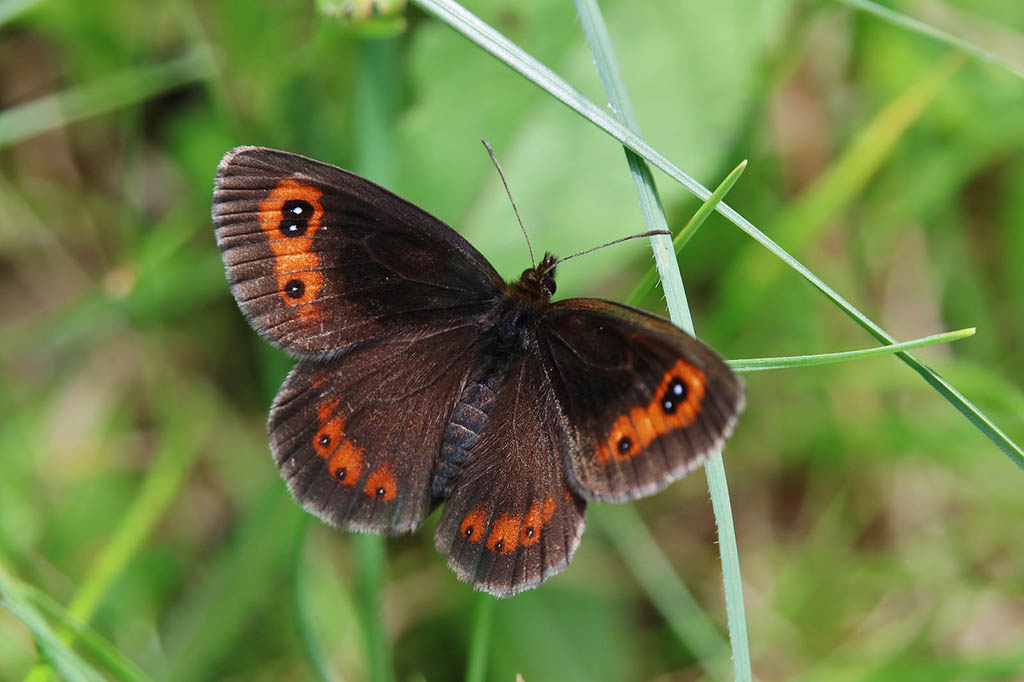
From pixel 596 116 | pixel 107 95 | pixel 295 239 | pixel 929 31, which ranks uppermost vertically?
pixel 107 95

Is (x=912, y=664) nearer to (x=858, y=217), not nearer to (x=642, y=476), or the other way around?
(x=642, y=476)

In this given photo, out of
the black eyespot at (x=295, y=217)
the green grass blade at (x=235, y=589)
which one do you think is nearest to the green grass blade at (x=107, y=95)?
the black eyespot at (x=295, y=217)

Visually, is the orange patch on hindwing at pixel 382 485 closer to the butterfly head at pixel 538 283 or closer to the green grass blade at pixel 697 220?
the butterfly head at pixel 538 283

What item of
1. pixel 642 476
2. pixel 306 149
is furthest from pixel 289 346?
pixel 306 149

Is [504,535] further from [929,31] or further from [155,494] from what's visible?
[929,31]

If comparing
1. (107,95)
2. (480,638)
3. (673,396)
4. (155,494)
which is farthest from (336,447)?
(107,95)

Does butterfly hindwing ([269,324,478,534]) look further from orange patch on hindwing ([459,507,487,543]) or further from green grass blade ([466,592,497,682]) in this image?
green grass blade ([466,592,497,682])
